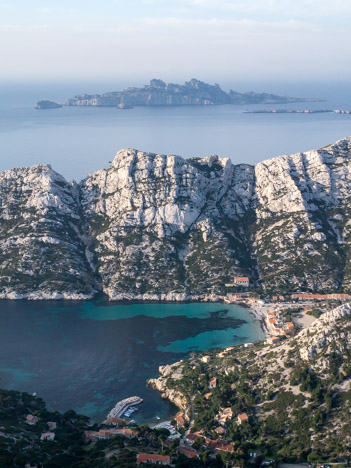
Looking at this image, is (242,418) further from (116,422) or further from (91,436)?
(91,436)

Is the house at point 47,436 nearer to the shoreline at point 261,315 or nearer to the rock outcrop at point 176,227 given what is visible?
the shoreline at point 261,315

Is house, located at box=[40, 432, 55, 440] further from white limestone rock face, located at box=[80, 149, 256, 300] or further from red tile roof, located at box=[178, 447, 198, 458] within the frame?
white limestone rock face, located at box=[80, 149, 256, 300]

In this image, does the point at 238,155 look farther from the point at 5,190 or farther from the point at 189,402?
the point at 189,402

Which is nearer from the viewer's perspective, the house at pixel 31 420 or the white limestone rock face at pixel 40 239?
the house at pixel 31 420

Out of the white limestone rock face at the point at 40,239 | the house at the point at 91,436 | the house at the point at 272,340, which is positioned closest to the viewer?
the house at the point at 91,436

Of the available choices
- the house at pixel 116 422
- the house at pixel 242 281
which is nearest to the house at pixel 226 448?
the house at pixel 116 422
